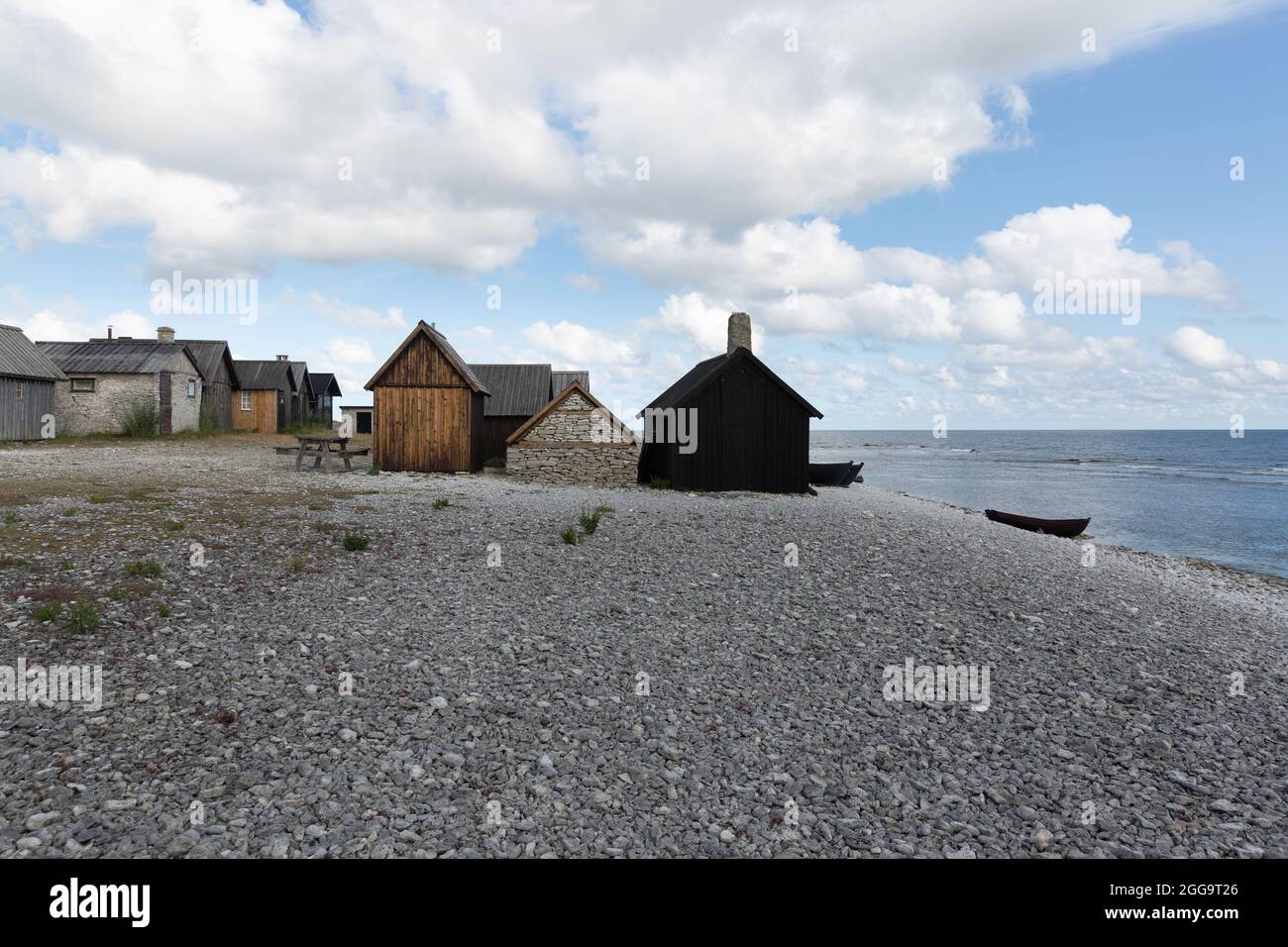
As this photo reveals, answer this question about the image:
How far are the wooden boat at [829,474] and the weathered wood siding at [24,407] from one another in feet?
139

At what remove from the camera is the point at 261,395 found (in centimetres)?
5731

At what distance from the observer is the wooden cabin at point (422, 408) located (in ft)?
102

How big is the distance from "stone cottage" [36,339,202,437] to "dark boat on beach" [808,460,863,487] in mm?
40580

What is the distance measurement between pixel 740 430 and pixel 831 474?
11064 mm

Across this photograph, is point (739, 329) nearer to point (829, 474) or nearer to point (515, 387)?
point (829, 474)

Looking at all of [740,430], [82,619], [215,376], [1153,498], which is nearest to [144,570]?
[82,619]

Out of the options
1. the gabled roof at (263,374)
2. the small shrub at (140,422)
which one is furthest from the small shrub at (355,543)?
the gabled roof at (263,374)

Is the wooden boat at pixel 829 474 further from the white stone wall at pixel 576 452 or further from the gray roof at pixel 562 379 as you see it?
the gray roof at pixel 562 379

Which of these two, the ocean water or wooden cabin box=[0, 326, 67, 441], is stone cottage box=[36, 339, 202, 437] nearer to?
wooden cabin box=[0, 326, 67, 441]
